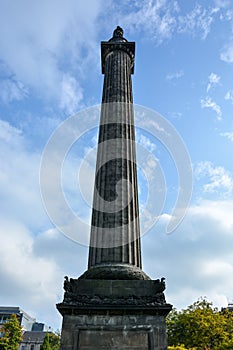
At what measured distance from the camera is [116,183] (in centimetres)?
1766

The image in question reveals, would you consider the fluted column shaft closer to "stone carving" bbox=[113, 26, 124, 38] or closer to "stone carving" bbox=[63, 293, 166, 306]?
"stone carving" bbox=[63, 293, 166, 306]

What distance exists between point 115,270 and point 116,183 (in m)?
4.83

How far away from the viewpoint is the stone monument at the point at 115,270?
12812 millimetres

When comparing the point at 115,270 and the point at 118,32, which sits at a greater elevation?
the point at 118,32

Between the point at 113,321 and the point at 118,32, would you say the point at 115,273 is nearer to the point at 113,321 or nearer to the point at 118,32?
the point at 113,321

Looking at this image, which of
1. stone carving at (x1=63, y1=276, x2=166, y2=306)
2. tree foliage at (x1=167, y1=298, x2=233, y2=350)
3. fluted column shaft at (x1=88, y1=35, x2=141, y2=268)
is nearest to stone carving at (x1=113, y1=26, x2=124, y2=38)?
fluted column shaft at (x1=88, y1=35, x2=141, y2=268)

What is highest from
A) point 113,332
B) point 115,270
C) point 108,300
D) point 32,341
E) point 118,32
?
point 118,32

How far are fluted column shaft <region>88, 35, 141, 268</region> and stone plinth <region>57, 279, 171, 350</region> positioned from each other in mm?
2429

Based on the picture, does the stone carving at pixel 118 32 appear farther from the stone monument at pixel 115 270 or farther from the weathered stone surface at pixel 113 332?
the weathered stone surface at pixel 113 332

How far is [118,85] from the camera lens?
2223 cm

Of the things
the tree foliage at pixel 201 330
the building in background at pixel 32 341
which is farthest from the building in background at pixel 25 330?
the tree foliage at pixel 201 330

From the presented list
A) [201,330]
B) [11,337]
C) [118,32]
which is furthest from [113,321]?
[11,337]

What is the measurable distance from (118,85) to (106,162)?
648 centimetres

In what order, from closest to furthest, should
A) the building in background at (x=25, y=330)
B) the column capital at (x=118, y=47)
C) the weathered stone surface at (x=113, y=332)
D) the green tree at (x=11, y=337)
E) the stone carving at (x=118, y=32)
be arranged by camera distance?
1. the weathered stone surface at (x=113, y=332)
2. the column capital at (x=118, y=47)
3. the stone carving at (x=118, y=32)
4. the green tree at (x=11, y=337)
5. the building in background at (x=25, y=330)
